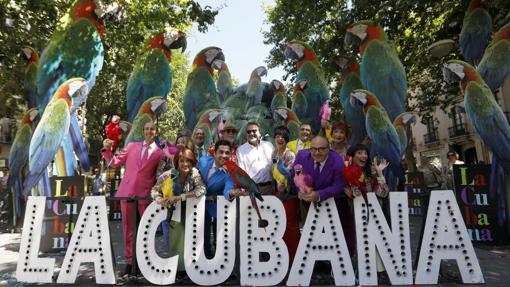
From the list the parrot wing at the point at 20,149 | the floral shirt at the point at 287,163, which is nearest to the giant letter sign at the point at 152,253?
the floral shirt at the point at 287,163

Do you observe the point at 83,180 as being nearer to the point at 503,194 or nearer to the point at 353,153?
the point at 353,153

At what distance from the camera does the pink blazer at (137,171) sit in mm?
4418

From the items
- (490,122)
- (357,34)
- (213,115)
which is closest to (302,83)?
(357,34)

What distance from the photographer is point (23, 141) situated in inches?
304

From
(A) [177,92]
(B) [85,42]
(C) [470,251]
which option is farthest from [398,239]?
(A) [177,92]

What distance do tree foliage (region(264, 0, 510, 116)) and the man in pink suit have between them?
560cm

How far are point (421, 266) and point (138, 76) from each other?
27.5 ft

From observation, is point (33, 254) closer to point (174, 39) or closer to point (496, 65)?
point (174, 39)

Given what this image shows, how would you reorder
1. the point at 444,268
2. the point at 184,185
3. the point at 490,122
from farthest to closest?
the point at 490,122 < the point at 444,268 < the point at 184,185

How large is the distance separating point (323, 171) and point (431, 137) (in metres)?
30.6

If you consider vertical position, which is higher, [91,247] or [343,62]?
[343,62]

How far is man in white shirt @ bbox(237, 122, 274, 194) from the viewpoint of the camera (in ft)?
15.0

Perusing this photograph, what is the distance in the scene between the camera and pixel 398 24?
9.62 metres

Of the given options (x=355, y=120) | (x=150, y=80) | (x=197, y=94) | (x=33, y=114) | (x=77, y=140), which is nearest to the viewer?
(x=77, y=140)
